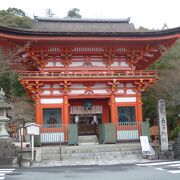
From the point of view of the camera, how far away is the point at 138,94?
20.7 meters

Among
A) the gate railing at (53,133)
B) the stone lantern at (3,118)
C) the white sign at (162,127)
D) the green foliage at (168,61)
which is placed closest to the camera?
the stone lantern at (3,118)

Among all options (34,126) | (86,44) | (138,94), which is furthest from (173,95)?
(34,126)

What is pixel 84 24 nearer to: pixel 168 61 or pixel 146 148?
pixel 146 148

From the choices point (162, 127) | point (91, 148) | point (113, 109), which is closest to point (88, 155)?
point (91, 148)

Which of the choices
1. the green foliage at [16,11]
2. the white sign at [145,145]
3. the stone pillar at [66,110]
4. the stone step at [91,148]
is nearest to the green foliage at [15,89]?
the stone pillar at [66,110]

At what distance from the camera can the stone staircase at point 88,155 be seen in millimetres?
15148

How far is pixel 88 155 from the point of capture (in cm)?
1634

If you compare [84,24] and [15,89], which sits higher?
[84,24]

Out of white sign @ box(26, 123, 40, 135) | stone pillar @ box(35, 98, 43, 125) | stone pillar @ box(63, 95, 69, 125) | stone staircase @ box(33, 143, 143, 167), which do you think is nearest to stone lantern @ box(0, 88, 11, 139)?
white sign @ box(26, 123, 40, 135)

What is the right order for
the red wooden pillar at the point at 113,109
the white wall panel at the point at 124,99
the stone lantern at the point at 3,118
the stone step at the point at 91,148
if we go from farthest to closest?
the white wall panel at the point at 124,99, the red wooden pillar at the point at 113,109, the stone step at the point at 91,148, the stone lantern at the point at 3,118

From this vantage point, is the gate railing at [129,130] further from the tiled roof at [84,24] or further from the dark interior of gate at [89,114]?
the tiled roof at [84,24]

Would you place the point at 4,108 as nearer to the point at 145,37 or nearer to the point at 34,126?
the point at 34,126

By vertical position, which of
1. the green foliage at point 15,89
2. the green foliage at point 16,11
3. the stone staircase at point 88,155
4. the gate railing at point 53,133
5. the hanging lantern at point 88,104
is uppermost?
the green foliage at point 16,11

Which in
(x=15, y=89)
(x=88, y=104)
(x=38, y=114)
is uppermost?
(x=15, y=89)
